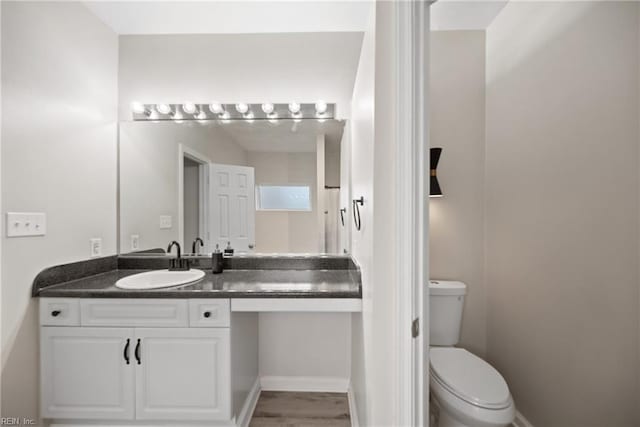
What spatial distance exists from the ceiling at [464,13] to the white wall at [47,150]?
7.05 feet

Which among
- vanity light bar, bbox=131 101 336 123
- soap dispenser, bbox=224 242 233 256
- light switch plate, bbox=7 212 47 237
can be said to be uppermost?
vanity light bar, bbox=131 101 336 123

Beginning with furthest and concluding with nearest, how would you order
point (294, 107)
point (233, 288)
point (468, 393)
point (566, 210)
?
point (294, 107) < point (233, 288) < point (566, 210) < point (468, 393)

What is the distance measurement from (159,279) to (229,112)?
47.4 inches

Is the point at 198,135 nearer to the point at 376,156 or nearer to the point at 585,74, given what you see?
the point at 376,156

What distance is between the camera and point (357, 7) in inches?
73.4

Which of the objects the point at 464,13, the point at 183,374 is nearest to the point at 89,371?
the point at 183,374

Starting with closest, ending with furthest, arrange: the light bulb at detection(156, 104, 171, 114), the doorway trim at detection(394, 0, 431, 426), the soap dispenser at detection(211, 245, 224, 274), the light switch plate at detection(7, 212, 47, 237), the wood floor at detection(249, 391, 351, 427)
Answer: the doorway trim at detection(394, 0, 431, 426) < the light switch plate at detection(7, 212, 47, 237) < the wood floor at detection(249, 391, 351, 427) < the soap dispenser at detection(211, 245, 224, 274) < the light bulb at detection(156, 104, 171, 114)

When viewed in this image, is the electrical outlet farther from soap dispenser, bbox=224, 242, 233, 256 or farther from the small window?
the small window

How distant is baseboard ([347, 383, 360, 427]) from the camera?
1.75m

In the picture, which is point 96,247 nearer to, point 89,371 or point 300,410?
point 89,371

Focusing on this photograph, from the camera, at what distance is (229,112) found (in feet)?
7.01

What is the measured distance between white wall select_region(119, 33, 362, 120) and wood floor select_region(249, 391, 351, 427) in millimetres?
1947

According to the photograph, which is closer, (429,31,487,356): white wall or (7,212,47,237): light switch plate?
(7,212,47,237): light switch plate

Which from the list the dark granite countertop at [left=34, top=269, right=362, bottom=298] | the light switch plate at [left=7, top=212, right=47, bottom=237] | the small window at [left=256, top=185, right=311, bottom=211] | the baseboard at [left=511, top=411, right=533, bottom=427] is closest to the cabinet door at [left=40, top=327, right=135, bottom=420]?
the dark granite countertop at [left=34, top=269, right=362, bottom=298]
